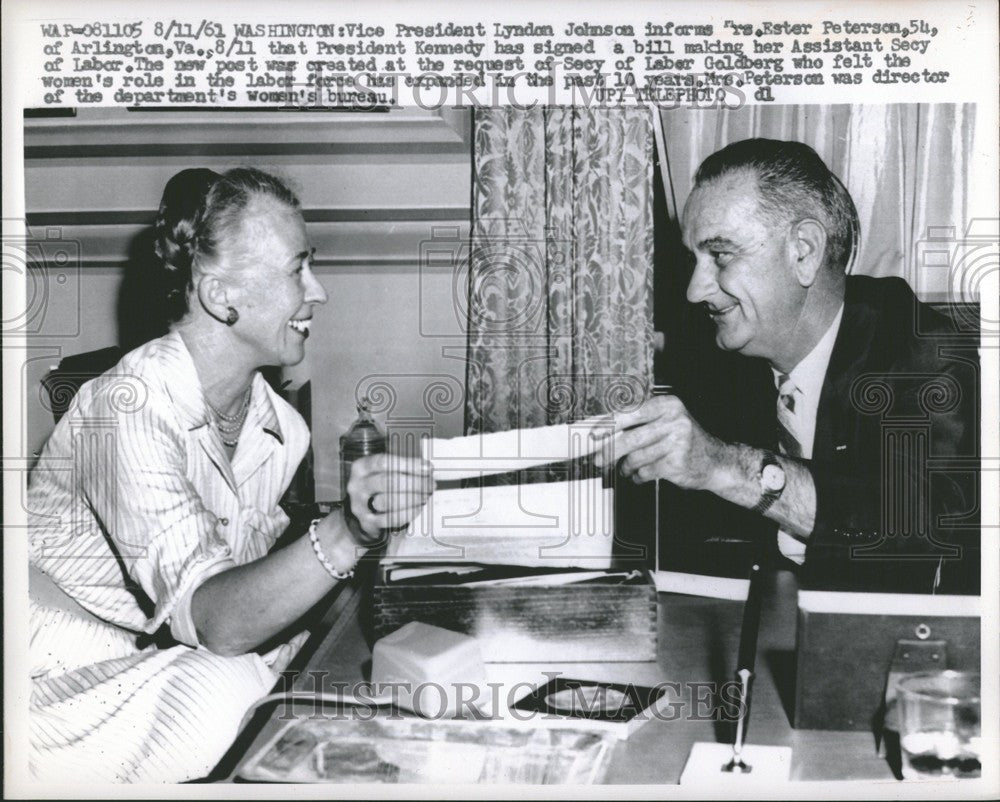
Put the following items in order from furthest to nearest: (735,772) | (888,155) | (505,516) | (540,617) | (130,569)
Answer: (888,155) < (130,569) < (505,516) < (540,617) < (735,772)

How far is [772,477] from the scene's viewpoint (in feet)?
5.53

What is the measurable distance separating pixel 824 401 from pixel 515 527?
67 centimetres

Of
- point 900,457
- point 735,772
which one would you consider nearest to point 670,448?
point 900,457

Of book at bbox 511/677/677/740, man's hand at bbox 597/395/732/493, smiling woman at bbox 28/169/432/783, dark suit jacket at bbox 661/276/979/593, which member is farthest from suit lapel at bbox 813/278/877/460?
smiling woman at bbox 28/169/432/783

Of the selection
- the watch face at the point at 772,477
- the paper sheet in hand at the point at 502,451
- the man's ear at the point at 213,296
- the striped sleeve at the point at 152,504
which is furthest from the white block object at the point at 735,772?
the man's ear at the point at 213,296

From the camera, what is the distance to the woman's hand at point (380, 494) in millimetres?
1354

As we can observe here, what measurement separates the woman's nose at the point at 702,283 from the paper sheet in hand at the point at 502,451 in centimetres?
45

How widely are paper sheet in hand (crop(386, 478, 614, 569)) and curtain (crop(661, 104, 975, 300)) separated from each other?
2.34ft

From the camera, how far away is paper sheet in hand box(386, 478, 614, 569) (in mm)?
1410

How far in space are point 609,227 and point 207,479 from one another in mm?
924

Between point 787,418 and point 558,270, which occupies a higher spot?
point 558,270

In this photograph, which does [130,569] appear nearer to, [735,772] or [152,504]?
[152,504]

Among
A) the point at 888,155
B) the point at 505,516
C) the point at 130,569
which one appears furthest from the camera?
the point at 888,155

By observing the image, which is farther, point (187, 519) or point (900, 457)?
point (900, 457)
